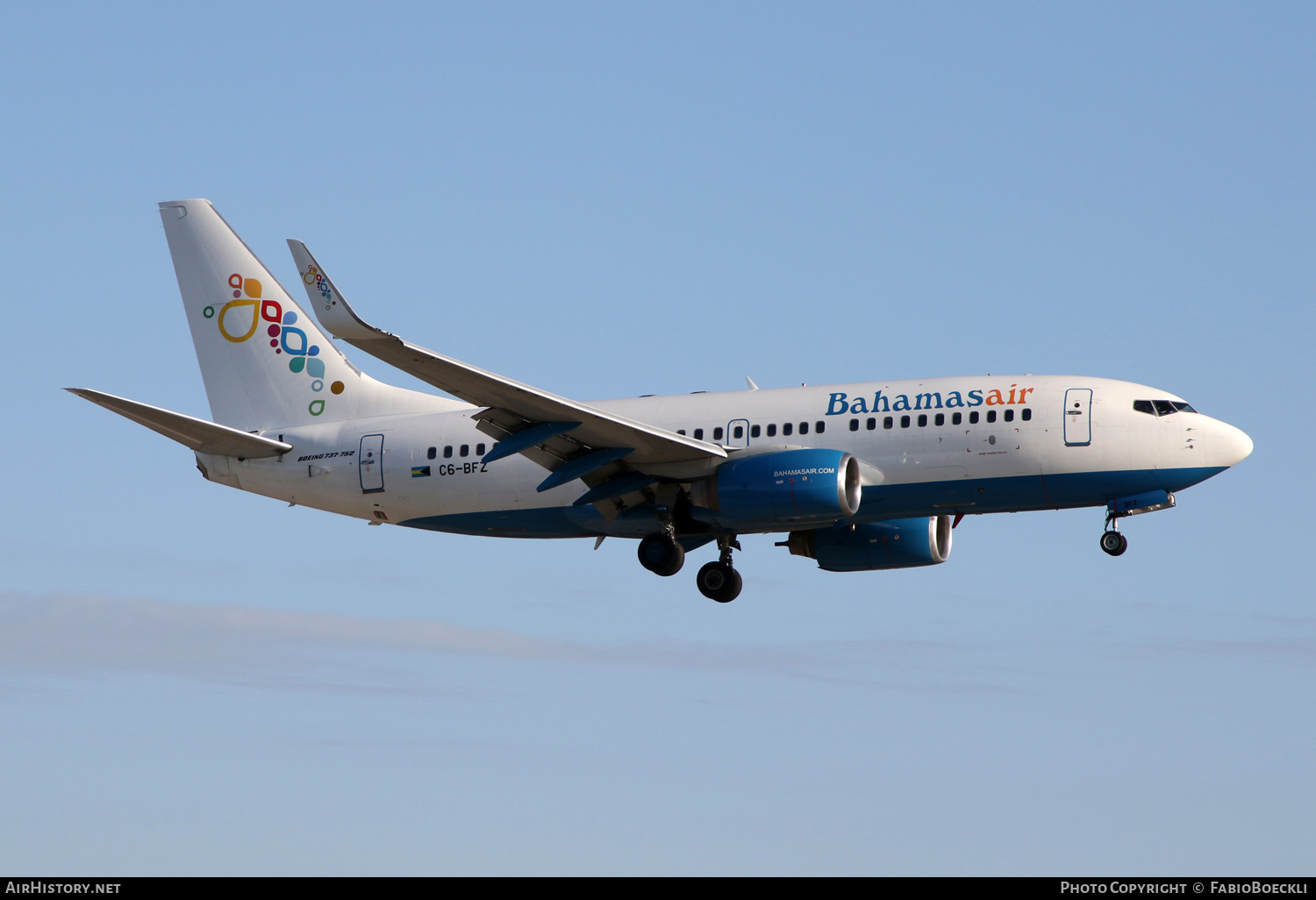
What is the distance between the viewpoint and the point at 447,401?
147 ft

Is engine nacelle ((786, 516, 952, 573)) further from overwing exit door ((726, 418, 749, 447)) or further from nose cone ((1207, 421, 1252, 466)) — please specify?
nose cone ((1207, 421, 1252, 466))

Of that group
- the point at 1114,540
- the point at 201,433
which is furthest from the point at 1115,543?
the point at 201,433

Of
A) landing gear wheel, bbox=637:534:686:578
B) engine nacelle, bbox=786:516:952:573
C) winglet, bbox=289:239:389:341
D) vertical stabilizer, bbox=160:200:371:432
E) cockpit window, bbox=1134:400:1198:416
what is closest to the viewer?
winglet, bbox=289:239:389:341

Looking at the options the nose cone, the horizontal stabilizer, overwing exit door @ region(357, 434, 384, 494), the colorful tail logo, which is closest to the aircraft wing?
overwing exit door @ region(357, 434, 384, 494)

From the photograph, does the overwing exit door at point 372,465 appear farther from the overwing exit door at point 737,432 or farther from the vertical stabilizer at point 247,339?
the overwing exit door at point 737,432

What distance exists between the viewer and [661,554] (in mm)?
40844

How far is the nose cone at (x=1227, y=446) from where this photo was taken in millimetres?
38219

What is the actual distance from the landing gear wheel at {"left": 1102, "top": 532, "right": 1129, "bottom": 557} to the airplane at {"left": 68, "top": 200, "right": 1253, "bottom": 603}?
4 cm

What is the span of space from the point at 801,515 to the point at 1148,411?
28.8 feet

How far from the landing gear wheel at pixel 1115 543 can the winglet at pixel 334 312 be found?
18.2 metres

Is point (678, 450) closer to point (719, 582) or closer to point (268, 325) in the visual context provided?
point (719, 582)

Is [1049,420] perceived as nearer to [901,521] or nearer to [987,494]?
[987,494]

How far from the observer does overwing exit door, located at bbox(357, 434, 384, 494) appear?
43.6 meters

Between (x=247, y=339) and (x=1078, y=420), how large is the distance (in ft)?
78.5
